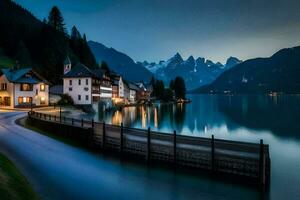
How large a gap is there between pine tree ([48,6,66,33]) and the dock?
161 m

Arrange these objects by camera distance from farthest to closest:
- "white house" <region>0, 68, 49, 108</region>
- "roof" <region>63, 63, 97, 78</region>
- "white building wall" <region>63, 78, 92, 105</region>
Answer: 1. "roof" <region>63, 63, 97, 78</region>
2. "white building wall" <region>63, 78, 92, 105</region>
3. "white house" <region>0, 68, 49, 108</region>

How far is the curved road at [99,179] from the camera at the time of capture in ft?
56.1

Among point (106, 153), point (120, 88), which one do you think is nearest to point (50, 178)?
point (106, 153)

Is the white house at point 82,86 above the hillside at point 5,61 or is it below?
below

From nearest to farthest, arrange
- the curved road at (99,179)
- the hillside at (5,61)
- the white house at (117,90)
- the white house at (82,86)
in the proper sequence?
1. the curved road at (99,179)
2. the white house at (82,86)
3. the hillside at (5,61)
4. the white house at (117,90)

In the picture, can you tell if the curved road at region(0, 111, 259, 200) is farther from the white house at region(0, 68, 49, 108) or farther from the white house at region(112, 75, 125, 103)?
the white house at region(112, 75, 125, 103)

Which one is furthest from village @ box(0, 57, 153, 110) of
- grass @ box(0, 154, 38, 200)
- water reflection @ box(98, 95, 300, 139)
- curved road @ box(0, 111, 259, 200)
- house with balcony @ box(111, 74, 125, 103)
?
grass @ box(0, 154, 38, 200)

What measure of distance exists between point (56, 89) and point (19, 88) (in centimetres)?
2896

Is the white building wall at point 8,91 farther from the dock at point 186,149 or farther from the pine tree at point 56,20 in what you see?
the pine tree at point 56,20

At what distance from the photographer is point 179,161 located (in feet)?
77.9

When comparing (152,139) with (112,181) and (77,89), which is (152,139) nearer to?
(112,181)

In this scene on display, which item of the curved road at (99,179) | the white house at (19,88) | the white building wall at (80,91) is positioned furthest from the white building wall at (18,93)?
the curved road at (99,179)

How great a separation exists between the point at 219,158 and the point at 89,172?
11.8 meters

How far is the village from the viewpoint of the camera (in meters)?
71.4
